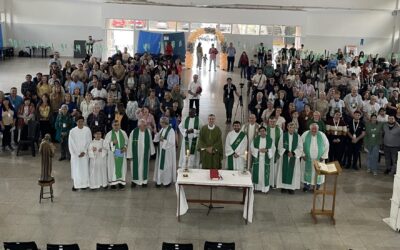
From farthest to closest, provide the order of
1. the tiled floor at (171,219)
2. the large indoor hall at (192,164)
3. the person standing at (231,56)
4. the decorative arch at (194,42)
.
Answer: the decorative arch at (194,42) < the person standing at (231,56) < the large indoor hall at (192,164) < the tiled floor at (171,219)

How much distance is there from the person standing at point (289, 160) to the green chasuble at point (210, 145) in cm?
127

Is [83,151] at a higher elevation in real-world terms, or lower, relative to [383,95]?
lower

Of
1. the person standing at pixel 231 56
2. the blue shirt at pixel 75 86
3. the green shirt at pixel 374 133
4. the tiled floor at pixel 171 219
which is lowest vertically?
the tiled floor at pixel 171 219

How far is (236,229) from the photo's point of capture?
915 centimetres

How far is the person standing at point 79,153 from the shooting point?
1054 centimetres

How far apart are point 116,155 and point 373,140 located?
604cm

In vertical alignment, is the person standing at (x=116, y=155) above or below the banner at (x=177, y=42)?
below

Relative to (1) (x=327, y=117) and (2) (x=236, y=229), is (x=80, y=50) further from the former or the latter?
(2) (x=236, y=229)

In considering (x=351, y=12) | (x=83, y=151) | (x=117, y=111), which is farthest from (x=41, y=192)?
(x=351, y=12)

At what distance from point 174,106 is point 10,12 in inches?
920

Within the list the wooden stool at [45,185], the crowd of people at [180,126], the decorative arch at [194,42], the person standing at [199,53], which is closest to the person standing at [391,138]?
the crowd of people at [180,126]

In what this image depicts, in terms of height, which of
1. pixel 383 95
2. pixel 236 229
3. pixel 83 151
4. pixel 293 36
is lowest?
pixel 236 229

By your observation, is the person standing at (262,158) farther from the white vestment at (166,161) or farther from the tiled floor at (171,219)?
the white vestment at (166,161)

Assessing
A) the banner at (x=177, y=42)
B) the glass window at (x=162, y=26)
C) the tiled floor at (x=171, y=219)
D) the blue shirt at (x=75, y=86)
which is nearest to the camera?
the tiled floor at (x=171, y=219)
